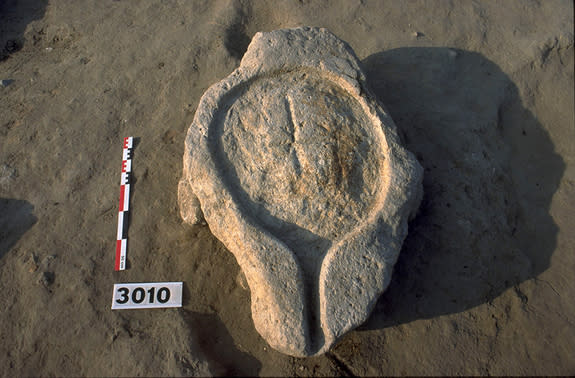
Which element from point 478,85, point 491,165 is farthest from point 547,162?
point 478,85

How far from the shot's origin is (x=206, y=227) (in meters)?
3.40

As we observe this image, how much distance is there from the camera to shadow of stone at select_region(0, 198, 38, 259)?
336 cm

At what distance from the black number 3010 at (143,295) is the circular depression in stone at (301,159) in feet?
3.53

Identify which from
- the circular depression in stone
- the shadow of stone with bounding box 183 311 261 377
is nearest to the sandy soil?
the shadow of stone with bounding box 183 311 261 377

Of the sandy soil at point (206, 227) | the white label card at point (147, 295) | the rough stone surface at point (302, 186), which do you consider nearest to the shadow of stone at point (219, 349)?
the sandy soil at point (206, 227)

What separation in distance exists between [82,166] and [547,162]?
4.52m

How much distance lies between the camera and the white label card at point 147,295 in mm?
3115

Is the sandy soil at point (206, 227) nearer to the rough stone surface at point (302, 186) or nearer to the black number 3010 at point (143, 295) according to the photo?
the black number 3010 at point (143, 295)

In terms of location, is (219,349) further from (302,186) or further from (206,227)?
(302,186)

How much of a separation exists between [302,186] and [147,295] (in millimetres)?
1558

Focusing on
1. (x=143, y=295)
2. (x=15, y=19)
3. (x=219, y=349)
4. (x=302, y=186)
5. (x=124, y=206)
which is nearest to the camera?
(x=302, y=186)

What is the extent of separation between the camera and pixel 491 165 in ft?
11.9

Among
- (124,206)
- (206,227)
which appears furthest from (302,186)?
(124,206)

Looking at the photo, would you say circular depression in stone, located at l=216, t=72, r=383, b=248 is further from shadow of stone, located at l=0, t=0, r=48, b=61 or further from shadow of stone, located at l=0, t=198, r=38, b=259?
shadow of stone, located at l=0, t=0, r=48, b=61
